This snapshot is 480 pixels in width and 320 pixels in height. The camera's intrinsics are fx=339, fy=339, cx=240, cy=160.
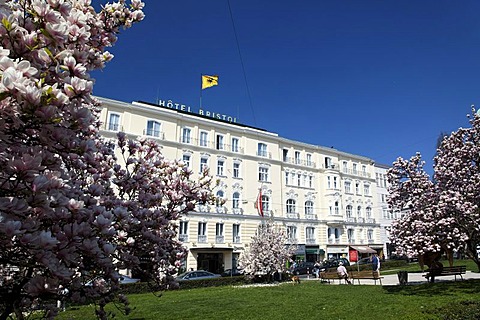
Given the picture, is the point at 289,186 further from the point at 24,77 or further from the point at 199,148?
the point at 24,77

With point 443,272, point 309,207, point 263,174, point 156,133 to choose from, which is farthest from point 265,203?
point 443,272

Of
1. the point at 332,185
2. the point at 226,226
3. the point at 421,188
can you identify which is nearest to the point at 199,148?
the point at 226,226

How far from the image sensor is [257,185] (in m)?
40.0

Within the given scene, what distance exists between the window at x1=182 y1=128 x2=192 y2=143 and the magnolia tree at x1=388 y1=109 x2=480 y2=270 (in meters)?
24.4

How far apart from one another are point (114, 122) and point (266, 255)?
1895cm

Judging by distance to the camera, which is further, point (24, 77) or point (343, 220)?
point (343, 220)

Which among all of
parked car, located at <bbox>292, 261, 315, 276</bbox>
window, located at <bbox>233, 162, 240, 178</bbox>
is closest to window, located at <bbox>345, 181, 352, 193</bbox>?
parked car, located at <bbox>292, 261, 315, 276</bbox>

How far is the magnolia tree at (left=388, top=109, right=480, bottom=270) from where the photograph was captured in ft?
41.4

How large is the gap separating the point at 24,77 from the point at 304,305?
43.8ft

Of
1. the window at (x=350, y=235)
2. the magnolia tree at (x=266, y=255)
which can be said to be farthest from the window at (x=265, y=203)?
the window at (x=350, y=235)

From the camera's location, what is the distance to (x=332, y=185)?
1843 inches

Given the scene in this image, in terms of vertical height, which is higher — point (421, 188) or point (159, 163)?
point (421, 188)

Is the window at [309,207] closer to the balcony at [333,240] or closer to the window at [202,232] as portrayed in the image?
the balcony at [333,240]

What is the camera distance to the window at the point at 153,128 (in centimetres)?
3406
